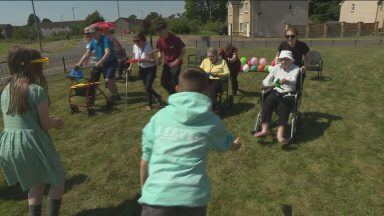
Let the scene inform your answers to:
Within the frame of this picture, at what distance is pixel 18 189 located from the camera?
487cm

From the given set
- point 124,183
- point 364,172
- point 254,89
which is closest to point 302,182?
point 364,172

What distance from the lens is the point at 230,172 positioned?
524 centimetres

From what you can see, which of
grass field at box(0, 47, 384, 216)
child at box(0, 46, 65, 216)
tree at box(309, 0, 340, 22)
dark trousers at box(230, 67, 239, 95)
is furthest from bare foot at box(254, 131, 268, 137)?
tree at box(309, 0, 340, 22)

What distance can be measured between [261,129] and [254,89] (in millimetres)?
3917

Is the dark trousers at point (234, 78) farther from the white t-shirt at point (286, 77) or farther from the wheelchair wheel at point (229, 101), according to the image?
the white t-shirt at point (286, 77)

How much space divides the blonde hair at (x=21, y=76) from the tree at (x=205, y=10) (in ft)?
249

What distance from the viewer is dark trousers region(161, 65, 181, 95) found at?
7.82 meters

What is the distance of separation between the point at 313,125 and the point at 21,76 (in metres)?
5.81

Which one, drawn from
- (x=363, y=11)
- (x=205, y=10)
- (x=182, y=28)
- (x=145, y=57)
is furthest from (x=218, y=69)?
(x=205, y=10)

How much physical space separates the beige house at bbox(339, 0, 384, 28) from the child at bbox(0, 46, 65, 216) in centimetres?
5206

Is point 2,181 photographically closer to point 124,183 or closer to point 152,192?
point 124,183

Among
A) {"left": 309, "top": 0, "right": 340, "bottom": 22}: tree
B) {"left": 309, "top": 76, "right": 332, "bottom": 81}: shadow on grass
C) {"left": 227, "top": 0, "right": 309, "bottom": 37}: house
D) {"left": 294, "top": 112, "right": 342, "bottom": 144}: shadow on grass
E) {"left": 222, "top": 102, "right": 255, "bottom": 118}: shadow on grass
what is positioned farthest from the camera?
{"left": 309, "top": 0, "right": 340, "bottom": 22}: tree

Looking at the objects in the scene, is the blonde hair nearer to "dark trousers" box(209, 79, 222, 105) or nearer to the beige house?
"dark trousers" box(209, 79, 222, 105)

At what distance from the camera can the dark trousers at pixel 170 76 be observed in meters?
7.82
